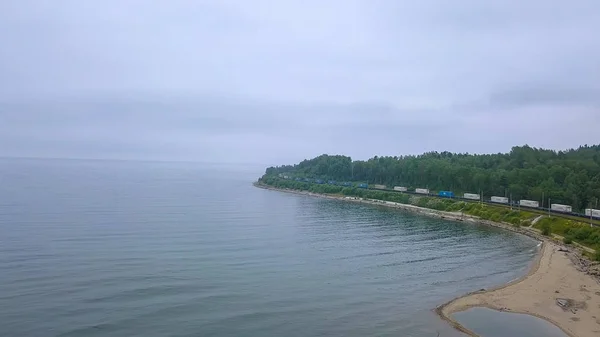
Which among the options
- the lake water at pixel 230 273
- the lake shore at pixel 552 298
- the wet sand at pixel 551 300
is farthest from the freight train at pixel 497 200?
the wet sand at pixel 551 300

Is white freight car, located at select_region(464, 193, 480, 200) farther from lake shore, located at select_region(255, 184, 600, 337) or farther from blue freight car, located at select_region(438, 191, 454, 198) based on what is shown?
lake shore, located at select_region(255, 184, 600, 337)

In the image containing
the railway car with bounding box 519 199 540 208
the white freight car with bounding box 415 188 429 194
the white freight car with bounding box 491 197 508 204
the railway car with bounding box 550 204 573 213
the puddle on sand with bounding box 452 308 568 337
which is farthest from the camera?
the white freight car with bounding box 415 188 429 194

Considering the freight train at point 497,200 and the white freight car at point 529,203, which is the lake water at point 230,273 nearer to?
the freight train at point 497,200

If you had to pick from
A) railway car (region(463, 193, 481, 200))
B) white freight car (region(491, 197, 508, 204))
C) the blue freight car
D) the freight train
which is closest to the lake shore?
the freight train

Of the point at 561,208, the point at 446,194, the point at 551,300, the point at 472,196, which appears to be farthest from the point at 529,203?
the point at 551,300

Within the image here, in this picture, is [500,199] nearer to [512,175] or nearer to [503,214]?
[512,175]

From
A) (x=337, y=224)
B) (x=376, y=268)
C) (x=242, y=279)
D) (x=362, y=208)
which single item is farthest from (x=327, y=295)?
(x=362, y=208)
